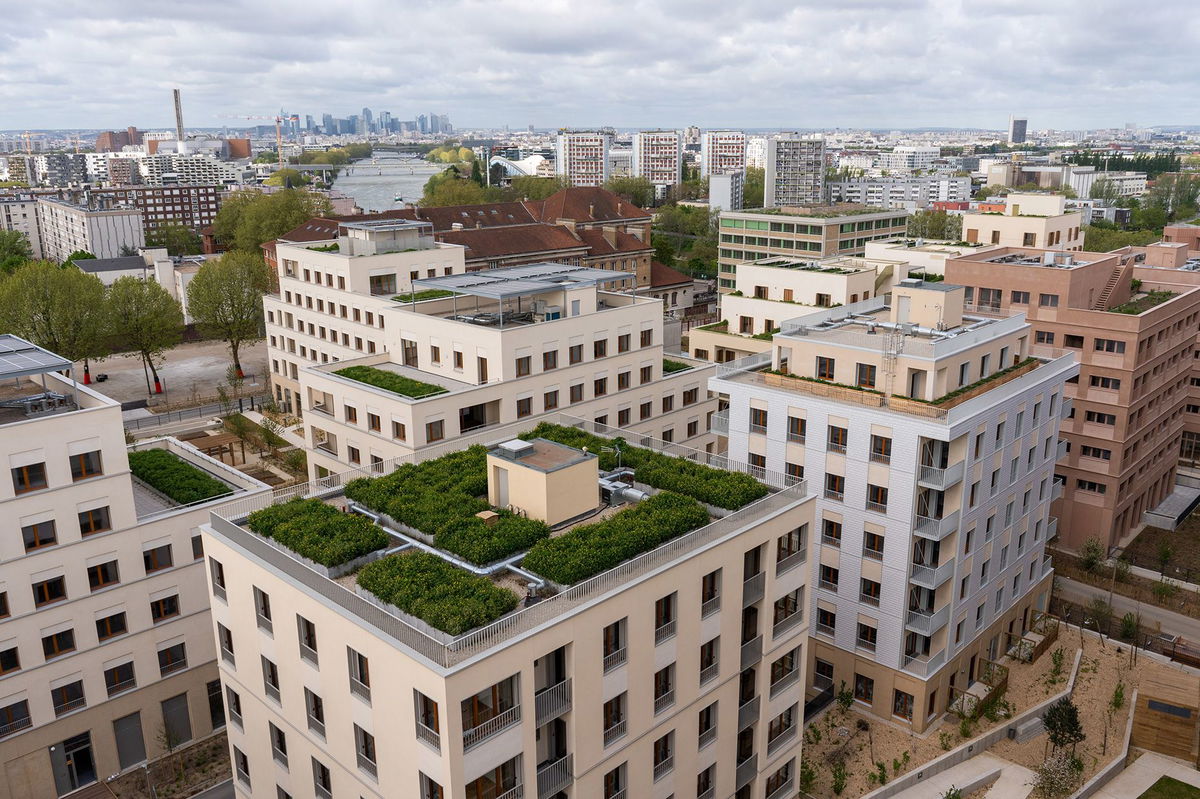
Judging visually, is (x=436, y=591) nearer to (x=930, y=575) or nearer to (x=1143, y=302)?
(x=930, y=575)

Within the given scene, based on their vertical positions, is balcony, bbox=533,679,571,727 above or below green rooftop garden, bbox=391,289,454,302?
below

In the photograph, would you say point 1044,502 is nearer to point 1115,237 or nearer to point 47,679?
point 47,679

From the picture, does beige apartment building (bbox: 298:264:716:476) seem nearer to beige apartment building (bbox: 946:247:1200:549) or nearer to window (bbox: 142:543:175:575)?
window (bbox: 142:543:175:575)

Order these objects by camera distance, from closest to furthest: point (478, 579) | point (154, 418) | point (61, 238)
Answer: point (478, 579), point (154, 418), point (61, 238)

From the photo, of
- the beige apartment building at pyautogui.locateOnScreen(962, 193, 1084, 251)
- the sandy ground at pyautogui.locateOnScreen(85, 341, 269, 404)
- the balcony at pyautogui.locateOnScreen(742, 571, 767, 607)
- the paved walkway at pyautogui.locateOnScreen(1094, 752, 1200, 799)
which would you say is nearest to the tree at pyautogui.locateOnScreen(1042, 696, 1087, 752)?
the paved walkway at pyautogui.locateOnScreen(1094, 752, 1200, 799)

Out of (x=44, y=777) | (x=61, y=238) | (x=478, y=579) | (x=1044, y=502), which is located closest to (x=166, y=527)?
(x=44, y=777)

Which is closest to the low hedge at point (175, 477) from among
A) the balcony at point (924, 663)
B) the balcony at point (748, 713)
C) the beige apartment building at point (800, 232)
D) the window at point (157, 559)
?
the window at point (157, 559)

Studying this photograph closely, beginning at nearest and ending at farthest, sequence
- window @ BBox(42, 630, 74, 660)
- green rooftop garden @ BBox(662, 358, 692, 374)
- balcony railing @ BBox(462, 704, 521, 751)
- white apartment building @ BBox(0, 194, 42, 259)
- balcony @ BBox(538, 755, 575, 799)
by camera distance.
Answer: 1. balcony railing @ BBox(462, 704, 521, 751)
2. balcony @ BBox(538, 755, 575, 799)
3. window @ BBox(42, 630, 74, 660)
4. green rooftop garden @ BBox(662, 358, 692, 374)
5. white apartment building @ BBox(0, 194, 42, 259)
